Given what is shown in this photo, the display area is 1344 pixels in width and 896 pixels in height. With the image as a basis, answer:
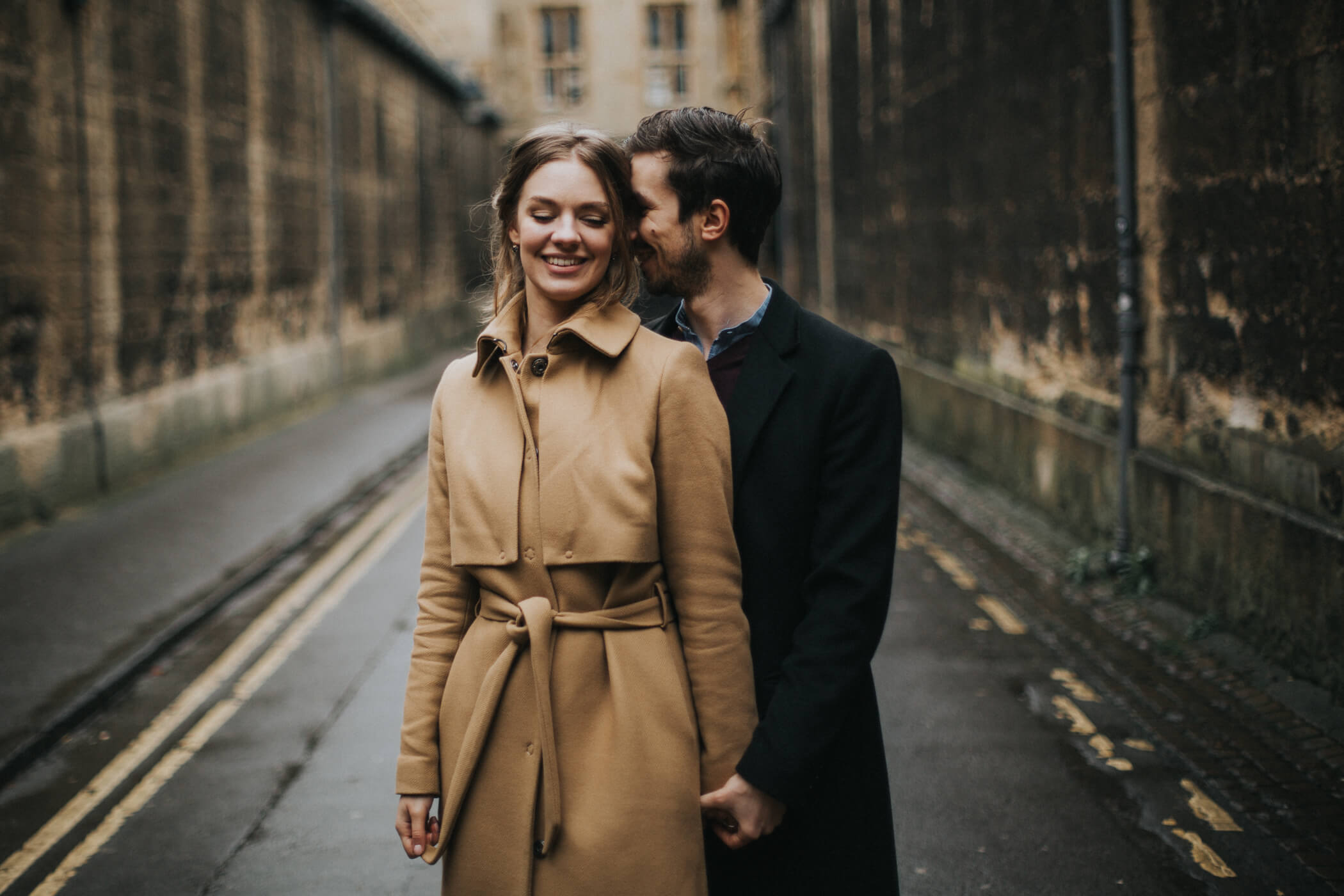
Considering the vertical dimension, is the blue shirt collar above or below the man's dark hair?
below

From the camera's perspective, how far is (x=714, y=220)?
2201mm

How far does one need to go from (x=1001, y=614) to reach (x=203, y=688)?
4090 mm

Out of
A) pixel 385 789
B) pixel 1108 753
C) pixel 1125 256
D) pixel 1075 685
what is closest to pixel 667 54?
pixel 1125 256

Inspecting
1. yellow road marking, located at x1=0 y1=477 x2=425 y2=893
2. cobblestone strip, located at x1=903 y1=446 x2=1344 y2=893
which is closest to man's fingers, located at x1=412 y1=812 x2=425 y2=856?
yellow road marking, located at x1=0 y1=477 x2=425 y2=893

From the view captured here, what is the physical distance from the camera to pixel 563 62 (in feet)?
137

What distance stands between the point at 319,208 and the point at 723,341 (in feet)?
57.3

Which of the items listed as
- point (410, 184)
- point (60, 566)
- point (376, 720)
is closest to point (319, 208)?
point (410, 184)

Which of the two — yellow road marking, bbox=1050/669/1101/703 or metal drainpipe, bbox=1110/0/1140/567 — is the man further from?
metal drainpipe, bbox=1110/0/1140/567

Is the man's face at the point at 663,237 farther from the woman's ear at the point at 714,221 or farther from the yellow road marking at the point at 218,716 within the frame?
the yellow road marking at the point at 218,716

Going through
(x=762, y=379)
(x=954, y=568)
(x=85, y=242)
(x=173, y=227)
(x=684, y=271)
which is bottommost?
(x=954, y=568)

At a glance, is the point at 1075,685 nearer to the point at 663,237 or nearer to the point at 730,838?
the point at 730,838

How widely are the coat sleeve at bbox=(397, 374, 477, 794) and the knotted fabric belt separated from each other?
0.08 m

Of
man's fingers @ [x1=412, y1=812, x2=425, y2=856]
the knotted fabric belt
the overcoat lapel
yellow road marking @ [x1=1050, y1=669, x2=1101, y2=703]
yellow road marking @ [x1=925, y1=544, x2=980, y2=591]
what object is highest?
the overcoat lapel

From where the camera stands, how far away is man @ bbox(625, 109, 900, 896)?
2.13 metres
